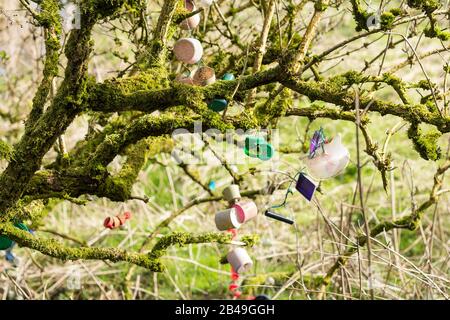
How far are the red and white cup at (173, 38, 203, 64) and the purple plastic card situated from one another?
0.55m

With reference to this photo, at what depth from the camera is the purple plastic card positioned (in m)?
2.25

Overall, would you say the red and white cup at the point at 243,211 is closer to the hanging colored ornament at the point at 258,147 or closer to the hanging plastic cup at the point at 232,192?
the hanging plastic cup at the point at 232,192

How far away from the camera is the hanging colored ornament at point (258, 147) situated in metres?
2.45

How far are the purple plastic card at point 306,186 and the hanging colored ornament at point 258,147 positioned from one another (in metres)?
0.24

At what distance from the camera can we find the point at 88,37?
1.81 m

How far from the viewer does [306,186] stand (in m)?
2.28

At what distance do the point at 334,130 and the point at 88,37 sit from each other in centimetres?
601

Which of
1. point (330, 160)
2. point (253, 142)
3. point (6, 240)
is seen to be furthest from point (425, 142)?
point (6, 240)

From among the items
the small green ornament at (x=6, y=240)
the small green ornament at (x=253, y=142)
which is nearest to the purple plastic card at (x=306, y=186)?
the small green ornament at (x=253, y=142)

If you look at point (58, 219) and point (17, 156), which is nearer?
point (17, 156)

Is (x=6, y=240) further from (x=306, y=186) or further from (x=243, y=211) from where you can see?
(x=306, y=186)

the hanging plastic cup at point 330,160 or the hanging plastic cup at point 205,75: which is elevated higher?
the hanging plastic cup at point 205,75
